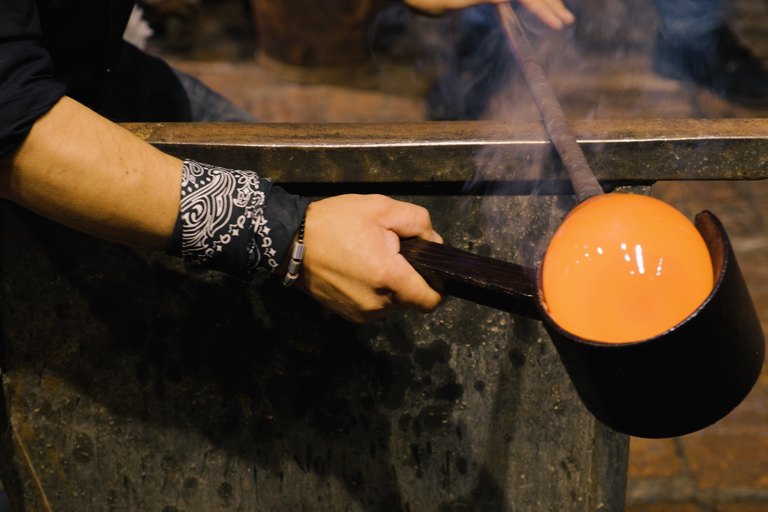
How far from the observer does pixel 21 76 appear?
690 mm

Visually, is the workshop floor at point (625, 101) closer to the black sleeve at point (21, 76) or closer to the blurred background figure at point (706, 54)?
the blurred background figure at point (706, 54)

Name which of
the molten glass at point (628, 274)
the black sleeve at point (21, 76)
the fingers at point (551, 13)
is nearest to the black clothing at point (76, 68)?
the black sleeve at point (21, 76)

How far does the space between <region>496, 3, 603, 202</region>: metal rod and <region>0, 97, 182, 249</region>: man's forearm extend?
0.45 metres

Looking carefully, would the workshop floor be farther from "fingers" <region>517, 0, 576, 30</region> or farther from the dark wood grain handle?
the dark wood grain handle

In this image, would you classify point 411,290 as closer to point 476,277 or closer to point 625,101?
point 476,277

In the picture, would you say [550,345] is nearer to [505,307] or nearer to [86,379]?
[505,307]

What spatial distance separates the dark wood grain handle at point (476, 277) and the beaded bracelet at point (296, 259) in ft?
0.39

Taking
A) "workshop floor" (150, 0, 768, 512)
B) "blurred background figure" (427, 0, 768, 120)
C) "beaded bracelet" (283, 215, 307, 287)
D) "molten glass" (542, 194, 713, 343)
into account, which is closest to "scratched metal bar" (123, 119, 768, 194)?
"beaded bracelet" (283, 215, 307, 287)

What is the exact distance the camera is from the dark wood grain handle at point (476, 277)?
0.68 m

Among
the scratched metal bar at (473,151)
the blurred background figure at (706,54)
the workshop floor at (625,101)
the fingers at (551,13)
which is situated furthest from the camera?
the blurred background figure at (706,54)

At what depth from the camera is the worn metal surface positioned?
97 cm

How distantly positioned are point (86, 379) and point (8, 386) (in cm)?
12

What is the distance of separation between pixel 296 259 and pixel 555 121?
377 millimetres

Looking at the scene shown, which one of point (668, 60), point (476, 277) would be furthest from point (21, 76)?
point (668, 60)
